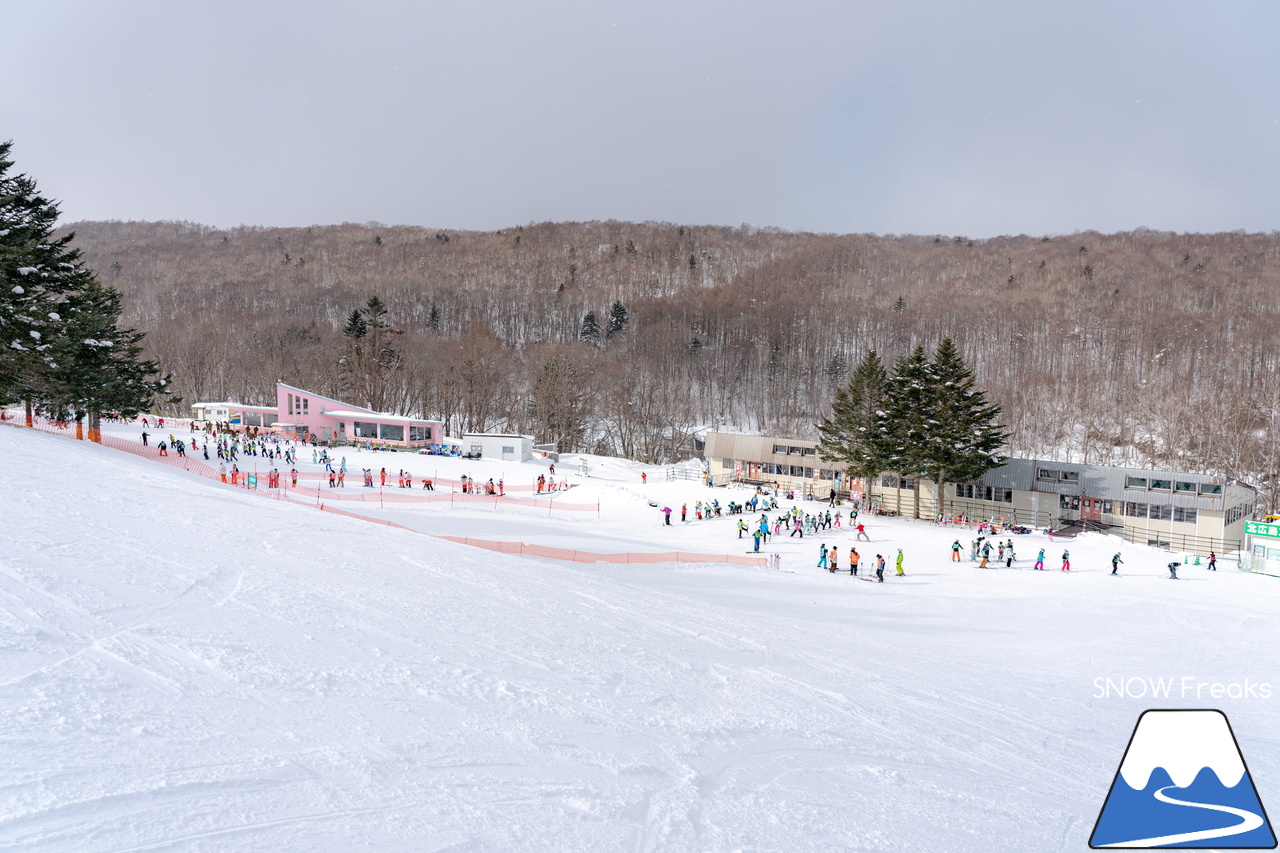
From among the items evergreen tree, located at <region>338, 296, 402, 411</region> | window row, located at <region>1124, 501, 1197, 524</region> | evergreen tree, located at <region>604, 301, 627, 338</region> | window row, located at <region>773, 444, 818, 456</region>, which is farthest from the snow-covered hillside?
evergreen tree, located at <region>604, 301, 627, 338</region>

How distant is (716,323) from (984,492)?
243 feet

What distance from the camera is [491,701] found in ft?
23.6

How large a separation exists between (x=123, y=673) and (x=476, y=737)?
3508 millimetres

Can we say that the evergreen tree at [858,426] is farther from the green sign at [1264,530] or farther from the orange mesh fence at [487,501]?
the orange mesh fence at [487,501]

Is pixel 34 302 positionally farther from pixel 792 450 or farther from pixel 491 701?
pixel 792 450

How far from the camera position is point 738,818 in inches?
218

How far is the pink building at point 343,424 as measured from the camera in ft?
155

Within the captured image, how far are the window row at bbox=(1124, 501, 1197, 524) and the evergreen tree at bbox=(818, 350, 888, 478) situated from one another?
499 inches

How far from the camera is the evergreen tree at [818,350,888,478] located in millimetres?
37062

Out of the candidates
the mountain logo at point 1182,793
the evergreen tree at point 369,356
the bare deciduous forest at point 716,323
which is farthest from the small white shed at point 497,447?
the mountain logo at point 1182,793

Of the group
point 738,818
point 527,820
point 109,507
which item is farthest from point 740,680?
point 109,507

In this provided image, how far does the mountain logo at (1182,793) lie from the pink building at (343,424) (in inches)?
1841

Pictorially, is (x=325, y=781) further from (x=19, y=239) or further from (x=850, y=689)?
(x=19, y=239)

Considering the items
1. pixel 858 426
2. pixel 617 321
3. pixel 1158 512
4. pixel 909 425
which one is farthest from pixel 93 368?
pixel 617 321
